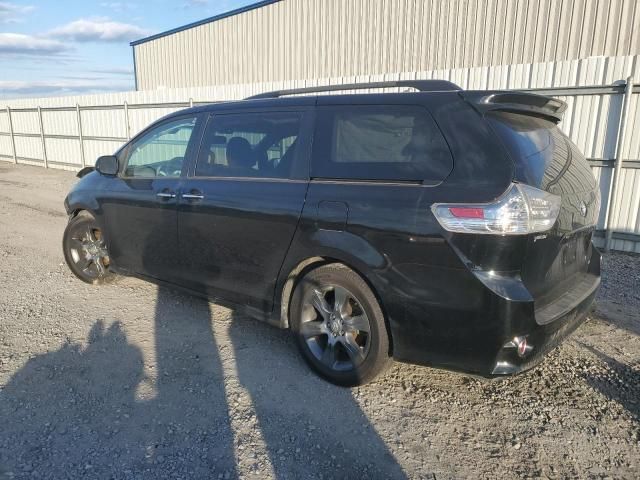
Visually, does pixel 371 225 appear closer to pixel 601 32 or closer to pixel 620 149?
pixel 620 149

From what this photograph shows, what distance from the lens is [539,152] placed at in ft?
9.14

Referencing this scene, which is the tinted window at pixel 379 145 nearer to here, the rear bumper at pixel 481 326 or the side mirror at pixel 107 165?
the rear bumper at pixel 481 326

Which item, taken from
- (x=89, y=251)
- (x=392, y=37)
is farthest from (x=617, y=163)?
(x=392, y=37)

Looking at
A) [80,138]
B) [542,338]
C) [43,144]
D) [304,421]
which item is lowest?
[304,421]

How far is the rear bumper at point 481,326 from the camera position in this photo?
2.52m

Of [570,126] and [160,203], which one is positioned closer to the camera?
[160,203]

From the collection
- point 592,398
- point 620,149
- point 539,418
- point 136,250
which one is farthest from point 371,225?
point 620,149

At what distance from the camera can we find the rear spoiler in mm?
2740

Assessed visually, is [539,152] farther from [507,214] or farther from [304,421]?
[304,421]

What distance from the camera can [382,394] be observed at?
313 cm

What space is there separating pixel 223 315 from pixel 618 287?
4.17 metres

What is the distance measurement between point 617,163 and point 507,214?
5.10m

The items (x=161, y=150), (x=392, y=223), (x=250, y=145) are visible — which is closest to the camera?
(x=392, y=223)

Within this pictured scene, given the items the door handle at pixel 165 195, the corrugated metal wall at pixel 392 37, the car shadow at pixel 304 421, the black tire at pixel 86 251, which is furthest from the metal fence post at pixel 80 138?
the car shadow at pixel 304 421
